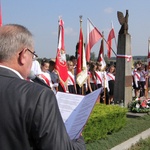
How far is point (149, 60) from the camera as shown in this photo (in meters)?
12.5

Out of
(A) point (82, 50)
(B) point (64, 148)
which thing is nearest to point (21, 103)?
(B) point (64, 148)

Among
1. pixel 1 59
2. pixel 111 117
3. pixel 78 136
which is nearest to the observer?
pixel 1 59

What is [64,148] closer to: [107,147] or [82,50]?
[107,147]

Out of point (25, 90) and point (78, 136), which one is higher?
point (25, 90)

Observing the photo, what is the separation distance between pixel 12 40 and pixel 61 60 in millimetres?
5762

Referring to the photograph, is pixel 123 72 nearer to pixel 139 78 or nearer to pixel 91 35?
pixel 91 35

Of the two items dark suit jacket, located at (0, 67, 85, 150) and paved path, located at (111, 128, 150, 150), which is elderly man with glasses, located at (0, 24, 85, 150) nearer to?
dark suit jacket, located at (0, 67, 85, 150)

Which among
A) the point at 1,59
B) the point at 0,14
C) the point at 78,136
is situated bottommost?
the point at 78,136

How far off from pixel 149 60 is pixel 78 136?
11208 millimetres

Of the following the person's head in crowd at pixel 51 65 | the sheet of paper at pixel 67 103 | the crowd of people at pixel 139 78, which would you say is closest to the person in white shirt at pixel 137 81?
the crowd of people at pixel 139 78

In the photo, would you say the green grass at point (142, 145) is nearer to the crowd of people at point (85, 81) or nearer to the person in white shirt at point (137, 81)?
the crowd of people at point (85, 81)

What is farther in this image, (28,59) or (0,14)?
(0,14)

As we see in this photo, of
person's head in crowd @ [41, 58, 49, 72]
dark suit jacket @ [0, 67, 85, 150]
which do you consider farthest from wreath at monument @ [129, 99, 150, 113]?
dark suit jacket @ [0, 67, 85, 150]

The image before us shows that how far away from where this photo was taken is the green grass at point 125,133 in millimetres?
5318
